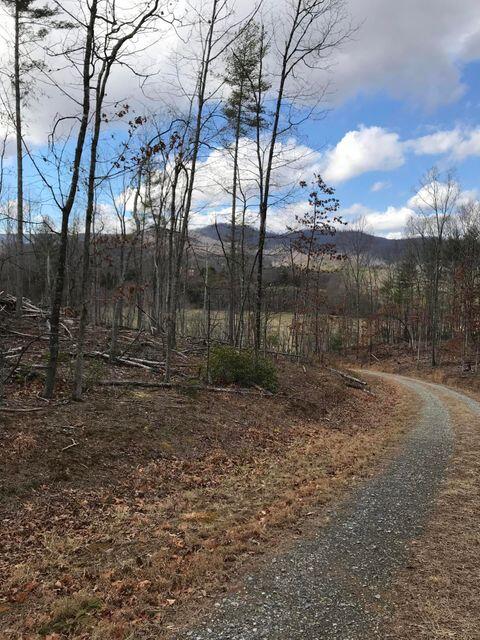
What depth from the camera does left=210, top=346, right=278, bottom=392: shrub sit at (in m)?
13.7

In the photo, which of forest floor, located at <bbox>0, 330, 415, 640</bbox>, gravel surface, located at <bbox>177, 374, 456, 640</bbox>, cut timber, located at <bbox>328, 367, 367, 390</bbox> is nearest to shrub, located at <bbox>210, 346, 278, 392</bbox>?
forest floor, located at <bbox>0, 330, 415, 640</bbox>

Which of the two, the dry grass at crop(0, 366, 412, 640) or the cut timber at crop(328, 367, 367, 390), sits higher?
the dry grass at crop(0, 366, 412, 640)

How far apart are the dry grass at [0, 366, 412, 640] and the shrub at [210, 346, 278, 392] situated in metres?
1.79

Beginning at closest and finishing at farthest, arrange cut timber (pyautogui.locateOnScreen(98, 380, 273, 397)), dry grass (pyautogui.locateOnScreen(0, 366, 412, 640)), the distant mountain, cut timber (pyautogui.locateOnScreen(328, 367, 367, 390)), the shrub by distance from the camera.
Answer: dry grass (pyautogui.locateOnScreen(0, 366, 412, 640))
cut timber (pyautogui.locateOnScreen(98, 380, 273, 397))
the shrub
the distant mountain
cut timber (pyautogui.locateOnScreen(328, 367, 367, 390))

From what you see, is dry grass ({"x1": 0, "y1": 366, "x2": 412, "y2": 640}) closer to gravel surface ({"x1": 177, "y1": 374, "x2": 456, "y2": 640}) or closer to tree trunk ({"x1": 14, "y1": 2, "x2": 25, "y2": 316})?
gravel surface ({"x1": 177, "y1": 374, "x2": 456, "y2": 640})

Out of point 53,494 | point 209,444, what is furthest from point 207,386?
point 53,494

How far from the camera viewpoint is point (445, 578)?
450 cm

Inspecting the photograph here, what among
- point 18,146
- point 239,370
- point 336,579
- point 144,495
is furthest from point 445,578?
point 18,146

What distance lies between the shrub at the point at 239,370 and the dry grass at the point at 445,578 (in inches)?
295

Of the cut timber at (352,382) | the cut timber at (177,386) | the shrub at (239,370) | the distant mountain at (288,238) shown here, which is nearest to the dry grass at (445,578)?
the cut timber at (177,386)

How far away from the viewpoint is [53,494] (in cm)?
628

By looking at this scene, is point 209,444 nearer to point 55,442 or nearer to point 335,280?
point 55,442

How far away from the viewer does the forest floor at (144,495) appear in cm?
415

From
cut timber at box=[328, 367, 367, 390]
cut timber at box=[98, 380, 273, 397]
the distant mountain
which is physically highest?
the distant mountain
